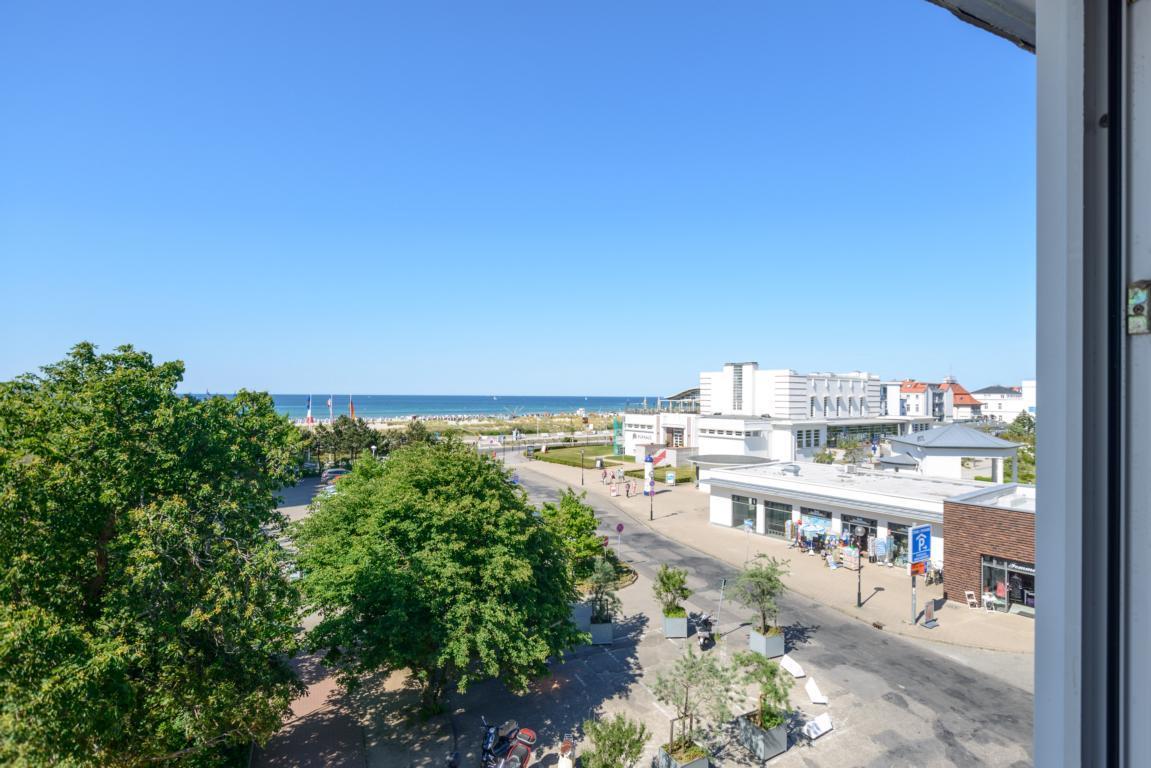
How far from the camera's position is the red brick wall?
17969mm

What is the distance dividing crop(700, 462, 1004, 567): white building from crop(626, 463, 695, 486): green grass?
13916 mm

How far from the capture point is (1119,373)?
154 centimetres

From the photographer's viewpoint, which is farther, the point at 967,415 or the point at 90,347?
the point at 967,415

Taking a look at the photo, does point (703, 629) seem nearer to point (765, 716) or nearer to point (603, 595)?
point (603, 595)

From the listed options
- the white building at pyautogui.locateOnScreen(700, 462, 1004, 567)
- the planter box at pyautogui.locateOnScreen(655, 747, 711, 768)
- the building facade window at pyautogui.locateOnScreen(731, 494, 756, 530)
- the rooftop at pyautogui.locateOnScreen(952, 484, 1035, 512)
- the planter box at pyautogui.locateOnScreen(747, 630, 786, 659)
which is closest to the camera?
the planter box at pyautogui.locateOnScreen(655, 747, 711, 768)

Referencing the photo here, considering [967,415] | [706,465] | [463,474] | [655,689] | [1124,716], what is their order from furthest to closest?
[967,415] → [706,465] → [463,474] → [655,689] → [1124,716]

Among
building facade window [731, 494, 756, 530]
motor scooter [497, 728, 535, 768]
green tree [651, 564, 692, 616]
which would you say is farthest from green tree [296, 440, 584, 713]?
building facade window [731, 494, 756, 530]

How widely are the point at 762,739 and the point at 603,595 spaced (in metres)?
7.03

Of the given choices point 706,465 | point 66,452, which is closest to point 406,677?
point 66,452

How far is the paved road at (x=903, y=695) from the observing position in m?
11.1

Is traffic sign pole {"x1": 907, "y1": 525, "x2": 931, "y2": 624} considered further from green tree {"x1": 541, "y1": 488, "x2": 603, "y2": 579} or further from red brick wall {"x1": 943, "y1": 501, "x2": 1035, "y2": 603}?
green tree {"x1": 541, "y1": 488, "x2": 603, "y2": 579}

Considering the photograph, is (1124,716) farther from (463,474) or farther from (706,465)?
(706,465)

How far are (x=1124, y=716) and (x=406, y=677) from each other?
52.0 ft

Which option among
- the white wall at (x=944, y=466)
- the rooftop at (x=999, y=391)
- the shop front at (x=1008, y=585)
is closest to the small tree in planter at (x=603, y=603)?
the shop front at (x=1008, y=585)
